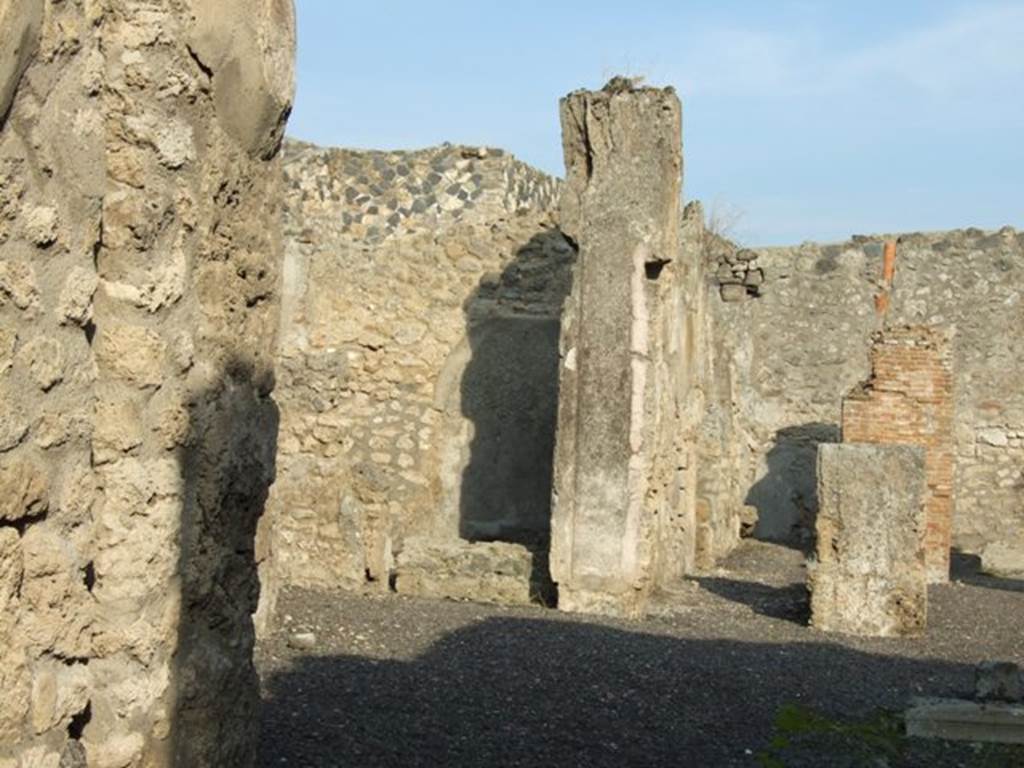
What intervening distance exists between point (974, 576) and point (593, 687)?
8231 millimetres

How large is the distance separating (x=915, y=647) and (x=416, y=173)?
26.3 ft

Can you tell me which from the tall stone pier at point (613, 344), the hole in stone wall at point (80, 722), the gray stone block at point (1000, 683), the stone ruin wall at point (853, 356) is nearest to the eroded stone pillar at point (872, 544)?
the tall stone pier at point (613, 344)

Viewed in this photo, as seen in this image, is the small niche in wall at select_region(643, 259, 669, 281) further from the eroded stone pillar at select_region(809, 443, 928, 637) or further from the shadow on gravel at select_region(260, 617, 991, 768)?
the shadow on gravel at select_region(260, 617, 991, 768)

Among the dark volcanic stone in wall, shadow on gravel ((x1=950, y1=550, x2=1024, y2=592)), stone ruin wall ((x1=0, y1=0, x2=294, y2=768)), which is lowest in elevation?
shadow on gravel ((x1=950, y1=550, x2=1024, y2=592))

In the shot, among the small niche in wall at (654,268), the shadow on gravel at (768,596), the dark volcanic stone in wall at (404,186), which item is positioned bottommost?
the shadow on gravel at (768,596)

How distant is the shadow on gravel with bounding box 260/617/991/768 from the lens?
18.0 feet

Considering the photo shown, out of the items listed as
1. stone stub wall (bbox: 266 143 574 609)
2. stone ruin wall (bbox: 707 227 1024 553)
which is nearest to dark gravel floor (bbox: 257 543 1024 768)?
stone stub wall (bbox: 266 143 574 609)

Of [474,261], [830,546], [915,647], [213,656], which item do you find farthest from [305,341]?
[213,656]

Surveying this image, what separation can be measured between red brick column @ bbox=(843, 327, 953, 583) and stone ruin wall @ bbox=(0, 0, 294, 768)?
991 cm

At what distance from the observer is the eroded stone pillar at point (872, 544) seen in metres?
9.46

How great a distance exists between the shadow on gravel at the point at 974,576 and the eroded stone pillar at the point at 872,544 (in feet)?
11.9

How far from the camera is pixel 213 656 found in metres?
3.45

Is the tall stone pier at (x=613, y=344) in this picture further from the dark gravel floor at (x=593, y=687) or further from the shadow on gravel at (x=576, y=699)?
the shadow on gravel at (x=576, y=699)

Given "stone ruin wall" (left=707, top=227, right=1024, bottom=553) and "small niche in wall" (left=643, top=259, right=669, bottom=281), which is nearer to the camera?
"small niche in wall" (left=643, top=259, right=669, bottom=281)
